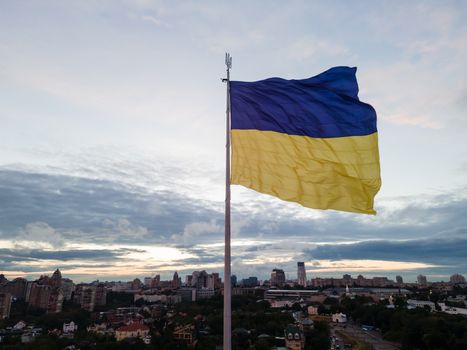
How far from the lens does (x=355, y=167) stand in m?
6.25

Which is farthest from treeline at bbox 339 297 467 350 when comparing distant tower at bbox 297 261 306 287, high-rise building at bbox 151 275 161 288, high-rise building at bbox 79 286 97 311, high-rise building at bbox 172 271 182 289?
distant tower at bbox 297 261 306 287

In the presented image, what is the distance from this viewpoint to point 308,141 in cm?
639

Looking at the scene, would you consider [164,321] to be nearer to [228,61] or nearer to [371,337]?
[371,337]

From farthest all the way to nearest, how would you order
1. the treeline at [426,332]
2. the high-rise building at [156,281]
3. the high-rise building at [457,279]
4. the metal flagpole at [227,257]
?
the high-rise building at [457,279] < the high-rise building at [156,281] < the treeline at [426,332] < the metal flagpole at [227,257]

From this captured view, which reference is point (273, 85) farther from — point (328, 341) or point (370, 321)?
point (370, 321)

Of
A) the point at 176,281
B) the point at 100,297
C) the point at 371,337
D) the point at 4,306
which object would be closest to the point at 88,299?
the point at 100,297

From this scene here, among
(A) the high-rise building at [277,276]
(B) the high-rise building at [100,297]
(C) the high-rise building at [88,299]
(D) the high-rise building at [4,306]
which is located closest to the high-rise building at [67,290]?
(C) the high-rise building at [88,299]

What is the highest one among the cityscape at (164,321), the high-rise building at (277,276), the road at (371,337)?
the high-rise building at (277,276)

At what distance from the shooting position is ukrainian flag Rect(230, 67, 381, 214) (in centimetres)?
618

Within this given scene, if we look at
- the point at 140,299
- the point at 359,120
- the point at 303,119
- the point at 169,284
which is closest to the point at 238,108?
the point at 303,119

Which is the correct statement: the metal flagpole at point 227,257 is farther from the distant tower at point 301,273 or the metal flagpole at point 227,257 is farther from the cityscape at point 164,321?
the distant tower at point 301,273

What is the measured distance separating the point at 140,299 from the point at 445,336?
81.2 metres

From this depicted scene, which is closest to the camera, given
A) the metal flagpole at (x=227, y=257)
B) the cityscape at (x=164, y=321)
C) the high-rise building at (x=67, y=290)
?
the metal flagpole at (x=227, y=257)

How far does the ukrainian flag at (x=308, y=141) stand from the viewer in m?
6.18
